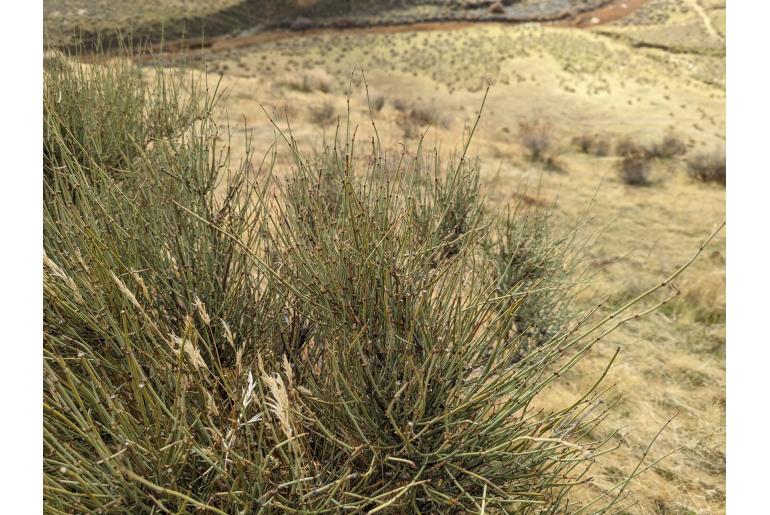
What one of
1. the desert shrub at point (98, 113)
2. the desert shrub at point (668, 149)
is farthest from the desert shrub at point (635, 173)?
the desert shrub at point (98, 113)

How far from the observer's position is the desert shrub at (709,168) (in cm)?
1263

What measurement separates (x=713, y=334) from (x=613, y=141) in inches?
453

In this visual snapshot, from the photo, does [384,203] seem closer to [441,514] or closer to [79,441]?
[441,514]

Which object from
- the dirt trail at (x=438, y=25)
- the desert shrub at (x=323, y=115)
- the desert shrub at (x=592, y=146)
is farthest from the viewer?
the dirt trail at (x=438, y=25)

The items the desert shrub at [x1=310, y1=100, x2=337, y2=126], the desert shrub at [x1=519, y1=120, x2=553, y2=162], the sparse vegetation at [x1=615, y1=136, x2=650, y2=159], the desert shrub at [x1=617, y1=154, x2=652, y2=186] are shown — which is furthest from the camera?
the sparse vegetation at [x1=615, y1=136, x2=650, y2=159]

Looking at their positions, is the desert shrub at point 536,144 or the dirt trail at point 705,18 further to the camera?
the dirt trail at point 705,18

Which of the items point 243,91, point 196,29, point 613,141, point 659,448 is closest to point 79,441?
point 659,448

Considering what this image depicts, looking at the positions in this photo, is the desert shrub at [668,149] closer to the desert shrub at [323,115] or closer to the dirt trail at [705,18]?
the desert shrub at [323,115]

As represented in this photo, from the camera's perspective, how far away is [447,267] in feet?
6.73

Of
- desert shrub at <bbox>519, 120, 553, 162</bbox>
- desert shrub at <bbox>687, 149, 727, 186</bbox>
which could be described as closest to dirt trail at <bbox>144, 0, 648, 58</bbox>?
desert shrub at <bbox>519, 120, 553, 162</bbox>

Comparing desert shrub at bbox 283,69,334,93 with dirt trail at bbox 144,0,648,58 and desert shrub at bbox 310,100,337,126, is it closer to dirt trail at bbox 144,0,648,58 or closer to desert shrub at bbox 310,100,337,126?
desert shrub at bbox 310,100,337,126

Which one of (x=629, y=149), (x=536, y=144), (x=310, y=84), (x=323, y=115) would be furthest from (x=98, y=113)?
(x=629, y=149)

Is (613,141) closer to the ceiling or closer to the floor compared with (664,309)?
closer to the ceiling

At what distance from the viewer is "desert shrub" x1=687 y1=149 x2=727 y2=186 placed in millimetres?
12633
